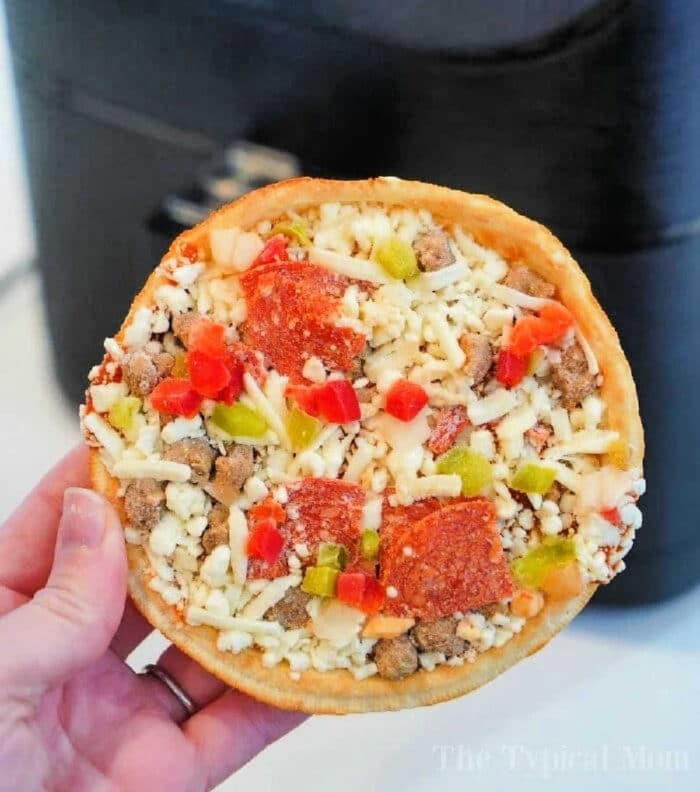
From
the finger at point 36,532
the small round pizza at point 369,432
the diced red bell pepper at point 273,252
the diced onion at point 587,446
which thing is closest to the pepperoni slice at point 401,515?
the small round pizza at point 369,432

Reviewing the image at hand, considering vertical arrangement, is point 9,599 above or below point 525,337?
below

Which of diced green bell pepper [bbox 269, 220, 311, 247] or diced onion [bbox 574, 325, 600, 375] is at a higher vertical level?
diced green bell pepper [bbox 269, 220, 311, 247]

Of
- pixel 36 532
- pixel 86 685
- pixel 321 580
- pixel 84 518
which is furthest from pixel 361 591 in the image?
pixel 36 532

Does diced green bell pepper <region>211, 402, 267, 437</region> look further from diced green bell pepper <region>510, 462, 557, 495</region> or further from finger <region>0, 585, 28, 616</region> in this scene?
finger <region>0, 585, 28, 616</region>

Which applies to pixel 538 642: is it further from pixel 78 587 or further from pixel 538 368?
pixel 78 587

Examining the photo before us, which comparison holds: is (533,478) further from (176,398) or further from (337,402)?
(176,398)

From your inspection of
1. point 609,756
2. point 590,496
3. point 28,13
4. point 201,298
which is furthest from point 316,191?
point 609,756

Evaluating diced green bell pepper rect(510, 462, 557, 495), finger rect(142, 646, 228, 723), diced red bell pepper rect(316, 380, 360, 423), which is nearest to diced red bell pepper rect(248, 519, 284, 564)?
diced red bell pepper rect(316, 380, 360, 423)
